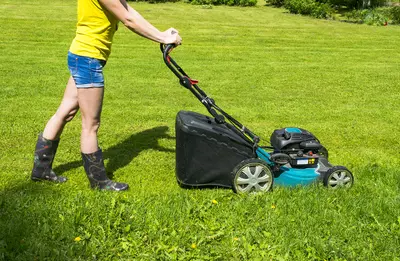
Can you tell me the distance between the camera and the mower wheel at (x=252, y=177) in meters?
3.71

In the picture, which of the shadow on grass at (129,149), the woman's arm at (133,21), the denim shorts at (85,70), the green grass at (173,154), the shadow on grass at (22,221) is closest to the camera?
the shadow on grass at (22,221)

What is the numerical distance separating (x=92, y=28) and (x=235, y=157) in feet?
4.58

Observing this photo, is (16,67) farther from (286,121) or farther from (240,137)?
(240,137)

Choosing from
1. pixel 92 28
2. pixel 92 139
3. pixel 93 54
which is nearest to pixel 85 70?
pixel 93 54

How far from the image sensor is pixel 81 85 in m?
3.55

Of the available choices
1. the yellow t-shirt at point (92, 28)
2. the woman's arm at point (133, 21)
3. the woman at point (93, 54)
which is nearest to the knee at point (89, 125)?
the woman at point (93, 54)

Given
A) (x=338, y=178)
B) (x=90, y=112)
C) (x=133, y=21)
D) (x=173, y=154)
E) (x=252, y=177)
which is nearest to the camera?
(x=133, y=21)

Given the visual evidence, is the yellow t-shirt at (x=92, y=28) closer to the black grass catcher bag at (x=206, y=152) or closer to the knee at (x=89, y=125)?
the knee at (x=89, y=125)

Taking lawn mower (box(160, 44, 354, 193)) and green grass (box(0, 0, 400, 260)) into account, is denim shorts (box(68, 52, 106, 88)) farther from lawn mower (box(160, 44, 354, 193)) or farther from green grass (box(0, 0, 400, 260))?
green grass (box(0, 0, 400, 260))

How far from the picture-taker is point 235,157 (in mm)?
3797

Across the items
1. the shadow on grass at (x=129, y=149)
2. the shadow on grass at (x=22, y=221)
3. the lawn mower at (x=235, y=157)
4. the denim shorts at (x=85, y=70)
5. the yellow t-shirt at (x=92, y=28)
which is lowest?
the shadow on grass at (x=129, y=149)

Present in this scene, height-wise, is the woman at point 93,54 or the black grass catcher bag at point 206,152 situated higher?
the woman at point 93,54

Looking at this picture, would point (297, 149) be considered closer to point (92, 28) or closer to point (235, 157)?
point (235, 157)

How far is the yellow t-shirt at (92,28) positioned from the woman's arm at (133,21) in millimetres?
94
